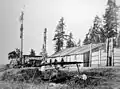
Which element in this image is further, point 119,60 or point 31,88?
point 119,60

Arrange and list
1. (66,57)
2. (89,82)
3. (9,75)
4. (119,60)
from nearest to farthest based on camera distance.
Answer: (89,82)
(9,75)
(119,60)
(66,57)

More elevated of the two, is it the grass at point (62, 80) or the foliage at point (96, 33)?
the foliage at point (96, 33)

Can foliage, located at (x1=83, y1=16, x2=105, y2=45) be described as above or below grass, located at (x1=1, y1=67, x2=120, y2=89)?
above

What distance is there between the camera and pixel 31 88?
5.37 m

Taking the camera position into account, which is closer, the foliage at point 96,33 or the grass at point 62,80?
the grass at point 62,80

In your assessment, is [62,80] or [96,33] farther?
[96,33]

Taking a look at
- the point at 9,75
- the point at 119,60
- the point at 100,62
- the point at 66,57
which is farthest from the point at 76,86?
the point at 66,57

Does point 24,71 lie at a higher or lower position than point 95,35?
lower

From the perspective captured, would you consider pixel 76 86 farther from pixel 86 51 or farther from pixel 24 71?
pixel 86 51

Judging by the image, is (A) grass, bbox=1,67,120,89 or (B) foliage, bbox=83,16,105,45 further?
(B) foliage, bbox=83,16,105,45

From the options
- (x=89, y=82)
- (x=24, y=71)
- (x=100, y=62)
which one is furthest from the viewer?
(x=100, y=62)

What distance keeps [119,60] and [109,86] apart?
241 inches

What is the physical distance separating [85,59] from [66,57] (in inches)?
178

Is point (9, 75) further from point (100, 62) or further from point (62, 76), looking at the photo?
point (100, 62)
